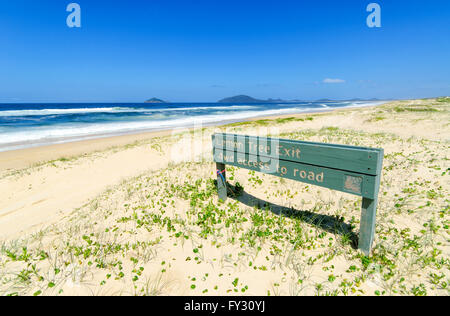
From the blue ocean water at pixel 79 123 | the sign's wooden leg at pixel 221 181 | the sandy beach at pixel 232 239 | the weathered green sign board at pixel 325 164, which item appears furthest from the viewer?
the blue ocean water at pixel 79 123

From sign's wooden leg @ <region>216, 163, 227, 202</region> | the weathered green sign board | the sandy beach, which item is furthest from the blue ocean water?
the weathered green sign board

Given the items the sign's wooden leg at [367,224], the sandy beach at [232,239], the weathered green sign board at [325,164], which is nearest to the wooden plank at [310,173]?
the weathered green sign board at [325,164]

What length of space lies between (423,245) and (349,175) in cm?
163

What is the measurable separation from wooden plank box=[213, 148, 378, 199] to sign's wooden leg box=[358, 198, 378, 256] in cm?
21

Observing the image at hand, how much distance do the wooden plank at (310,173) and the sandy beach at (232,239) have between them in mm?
957

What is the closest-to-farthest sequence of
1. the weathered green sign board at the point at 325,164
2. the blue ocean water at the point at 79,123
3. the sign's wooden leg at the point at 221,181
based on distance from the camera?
the weathered green sign board at the point at 325,164, the sign's wooden leg at the point at 221,181, the blue ocean water at the point at 79,123

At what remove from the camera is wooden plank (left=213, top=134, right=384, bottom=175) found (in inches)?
117

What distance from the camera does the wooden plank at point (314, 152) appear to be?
296 centimetres

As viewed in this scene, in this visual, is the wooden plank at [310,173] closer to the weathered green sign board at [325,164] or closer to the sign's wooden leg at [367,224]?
the weathered green sign board at [325,164]

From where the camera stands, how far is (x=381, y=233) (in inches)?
145

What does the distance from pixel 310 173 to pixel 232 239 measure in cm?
173

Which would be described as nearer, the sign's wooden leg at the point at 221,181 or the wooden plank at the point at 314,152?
the wooden plank at the point at 314,152
